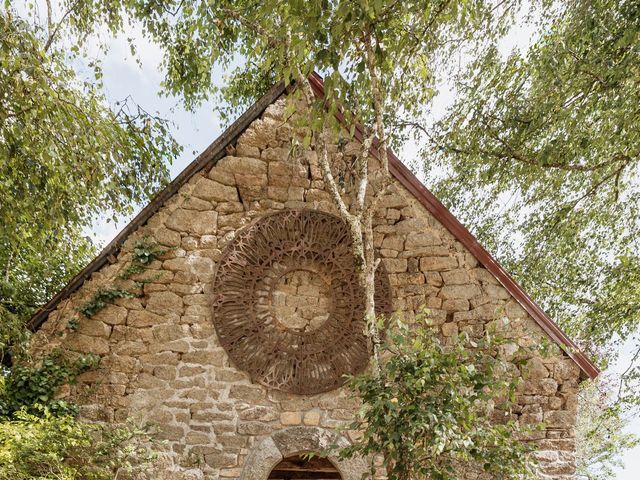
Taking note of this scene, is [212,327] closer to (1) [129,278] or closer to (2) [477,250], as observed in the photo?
(1) [129,278]

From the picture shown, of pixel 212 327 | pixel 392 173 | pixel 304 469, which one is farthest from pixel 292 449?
pixel 392 173

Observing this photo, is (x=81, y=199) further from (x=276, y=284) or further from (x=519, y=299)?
(x=519, y=299)

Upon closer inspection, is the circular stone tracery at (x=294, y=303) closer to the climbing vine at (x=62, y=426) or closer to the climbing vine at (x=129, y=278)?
the climbing vine at (x=129, y=278)

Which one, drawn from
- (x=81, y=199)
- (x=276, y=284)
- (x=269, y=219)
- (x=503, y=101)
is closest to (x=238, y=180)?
(x=269, y=219)

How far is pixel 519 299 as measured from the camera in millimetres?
4898

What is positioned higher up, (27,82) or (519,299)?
(27,82)

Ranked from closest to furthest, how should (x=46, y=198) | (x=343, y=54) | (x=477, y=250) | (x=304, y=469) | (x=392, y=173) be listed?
(x=343, y=54)
(x=46, y=198)
(x=477, y=250)
(x=392, y=173)
(x=304, y=469)

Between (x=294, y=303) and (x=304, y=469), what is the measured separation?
1.82 meters

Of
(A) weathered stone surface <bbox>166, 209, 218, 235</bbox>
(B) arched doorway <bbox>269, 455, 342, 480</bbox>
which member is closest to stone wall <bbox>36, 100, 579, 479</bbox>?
(A) weathered stone surface <bbox>166, 209, 218, 235</bbox>

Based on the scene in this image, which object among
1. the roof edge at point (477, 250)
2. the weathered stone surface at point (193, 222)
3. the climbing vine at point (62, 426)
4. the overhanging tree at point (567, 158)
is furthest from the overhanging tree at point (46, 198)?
the overhanging tree at point (567, 158)

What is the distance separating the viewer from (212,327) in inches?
189

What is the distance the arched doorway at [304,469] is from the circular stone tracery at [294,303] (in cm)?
119

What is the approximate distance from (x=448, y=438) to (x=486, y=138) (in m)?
4.46

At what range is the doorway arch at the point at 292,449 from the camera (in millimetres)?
4500
